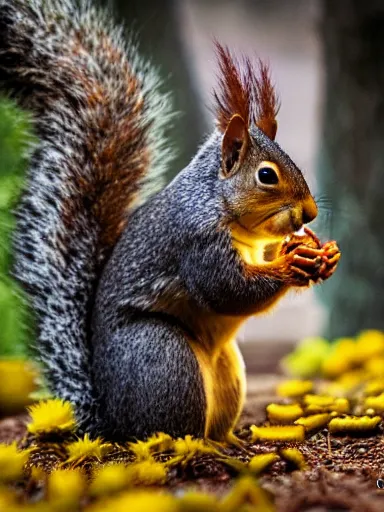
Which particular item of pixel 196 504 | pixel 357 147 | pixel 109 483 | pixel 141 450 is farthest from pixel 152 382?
pixel 357 147

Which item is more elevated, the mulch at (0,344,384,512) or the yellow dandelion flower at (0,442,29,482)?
the mulch at (0,344,384,512)

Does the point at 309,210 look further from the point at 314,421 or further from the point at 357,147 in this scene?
the point at 357,147

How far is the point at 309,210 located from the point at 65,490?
704mm

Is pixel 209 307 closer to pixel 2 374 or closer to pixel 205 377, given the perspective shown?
pixel 205 377

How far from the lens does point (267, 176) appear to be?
57.0 inches

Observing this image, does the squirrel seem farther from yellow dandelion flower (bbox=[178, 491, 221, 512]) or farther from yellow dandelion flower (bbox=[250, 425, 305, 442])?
yellow dandelion flower (bbox=[178, 491, 221, 512])

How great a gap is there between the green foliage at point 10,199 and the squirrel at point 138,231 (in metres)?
0.03

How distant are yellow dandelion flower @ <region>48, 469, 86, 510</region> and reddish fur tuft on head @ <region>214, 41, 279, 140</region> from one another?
2.54ft


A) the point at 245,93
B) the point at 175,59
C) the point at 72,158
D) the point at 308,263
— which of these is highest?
the point at 175,59

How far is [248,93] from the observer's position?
4.91 feet

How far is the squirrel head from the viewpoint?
1.44 m

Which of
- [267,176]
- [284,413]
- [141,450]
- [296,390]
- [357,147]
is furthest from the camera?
[357,147]

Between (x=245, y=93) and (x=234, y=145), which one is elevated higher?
(x=245, y=93)

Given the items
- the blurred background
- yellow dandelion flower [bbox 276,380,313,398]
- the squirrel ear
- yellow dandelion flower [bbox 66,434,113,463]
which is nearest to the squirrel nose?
the squirrel ear
